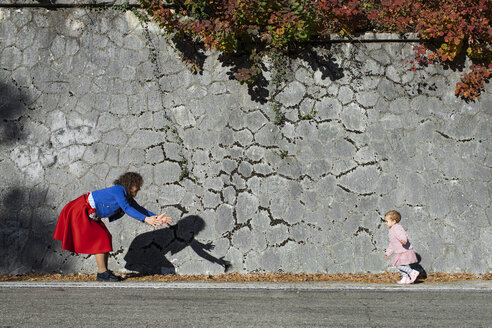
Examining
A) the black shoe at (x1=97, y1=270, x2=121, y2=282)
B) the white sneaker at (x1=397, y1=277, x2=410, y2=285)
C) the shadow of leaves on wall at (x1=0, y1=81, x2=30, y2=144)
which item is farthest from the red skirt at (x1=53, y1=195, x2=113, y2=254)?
the white sneaker at (x1=397, y1=277, x2=410, y2=285)

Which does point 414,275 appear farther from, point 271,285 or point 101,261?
point 101,261

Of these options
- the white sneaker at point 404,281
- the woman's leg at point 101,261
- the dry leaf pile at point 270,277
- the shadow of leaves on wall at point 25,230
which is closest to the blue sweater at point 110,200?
the woman's leg at point 101,261

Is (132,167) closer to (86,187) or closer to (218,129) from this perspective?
(86,187)

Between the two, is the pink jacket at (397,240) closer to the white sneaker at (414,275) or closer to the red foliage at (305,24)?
the white sneaker at (414,275)

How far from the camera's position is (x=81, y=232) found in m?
5.82

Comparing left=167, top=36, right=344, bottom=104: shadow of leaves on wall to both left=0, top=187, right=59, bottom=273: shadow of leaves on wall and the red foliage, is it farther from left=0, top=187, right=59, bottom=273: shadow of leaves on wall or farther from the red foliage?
left=0, top=187, right=59, bottom=273: shadow of leaves on wall

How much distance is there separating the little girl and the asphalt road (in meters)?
0.48

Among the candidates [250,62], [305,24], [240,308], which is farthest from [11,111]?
[240,308]

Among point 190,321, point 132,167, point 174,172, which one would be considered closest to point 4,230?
point 132,167

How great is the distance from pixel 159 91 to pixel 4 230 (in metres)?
2.74

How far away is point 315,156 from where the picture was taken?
6.78 meters

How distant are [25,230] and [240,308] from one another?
3.43m

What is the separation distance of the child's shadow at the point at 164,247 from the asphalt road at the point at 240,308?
108 cm

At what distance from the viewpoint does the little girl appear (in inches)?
236
